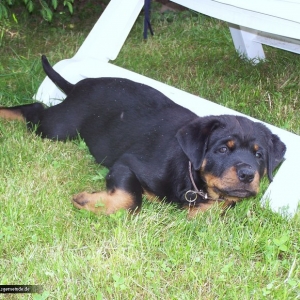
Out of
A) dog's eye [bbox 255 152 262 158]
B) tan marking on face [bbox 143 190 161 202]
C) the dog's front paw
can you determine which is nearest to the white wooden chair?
dog's eye [bbox 255 152 262 158]

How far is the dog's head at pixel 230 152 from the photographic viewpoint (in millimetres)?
3184

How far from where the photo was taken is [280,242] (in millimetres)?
3113

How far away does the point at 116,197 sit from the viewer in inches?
136

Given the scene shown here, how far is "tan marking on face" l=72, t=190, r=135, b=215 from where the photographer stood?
3.40m

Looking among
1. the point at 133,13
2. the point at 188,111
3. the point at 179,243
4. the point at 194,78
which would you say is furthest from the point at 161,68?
the point at 179,243

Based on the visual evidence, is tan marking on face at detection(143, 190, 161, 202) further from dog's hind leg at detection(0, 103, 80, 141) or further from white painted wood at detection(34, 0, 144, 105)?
white painted wood at detection(34, 0, 144, 105)

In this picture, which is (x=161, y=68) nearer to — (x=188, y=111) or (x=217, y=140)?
(x=188, y=111)

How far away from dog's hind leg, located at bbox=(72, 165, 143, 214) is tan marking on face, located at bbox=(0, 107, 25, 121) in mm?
1274

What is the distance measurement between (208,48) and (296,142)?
279 cm

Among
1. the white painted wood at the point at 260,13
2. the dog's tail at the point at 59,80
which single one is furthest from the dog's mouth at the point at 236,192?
the dog's tail at the point at 59,80

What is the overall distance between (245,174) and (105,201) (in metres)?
0.84

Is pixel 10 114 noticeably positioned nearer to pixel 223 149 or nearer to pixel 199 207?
pixel 199 207

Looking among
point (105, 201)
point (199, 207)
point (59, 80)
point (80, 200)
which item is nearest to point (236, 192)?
point (199, 207)

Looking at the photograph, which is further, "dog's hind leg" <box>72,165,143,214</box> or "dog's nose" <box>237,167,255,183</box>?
"dog's hind leg" <box>72,165,143,214</box>
